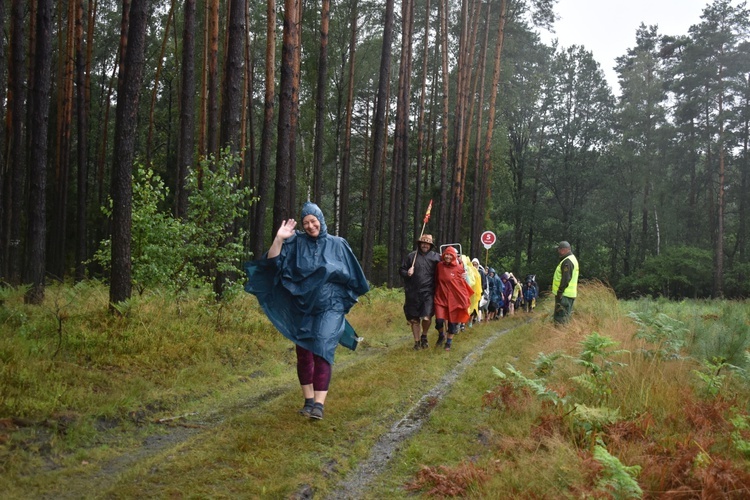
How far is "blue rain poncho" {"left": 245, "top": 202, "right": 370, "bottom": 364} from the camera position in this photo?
602cm

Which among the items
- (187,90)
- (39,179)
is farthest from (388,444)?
(187,90)

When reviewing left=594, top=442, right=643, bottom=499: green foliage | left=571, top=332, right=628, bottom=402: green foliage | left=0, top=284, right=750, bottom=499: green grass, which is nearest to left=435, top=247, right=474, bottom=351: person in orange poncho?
left=0, top=284, right=750, bottom=499: green grass

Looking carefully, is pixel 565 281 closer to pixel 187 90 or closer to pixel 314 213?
pixel 314 213

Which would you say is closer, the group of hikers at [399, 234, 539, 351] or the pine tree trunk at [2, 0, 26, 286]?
the group of hikers at [399, 234, 539, 351]

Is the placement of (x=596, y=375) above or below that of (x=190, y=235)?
below

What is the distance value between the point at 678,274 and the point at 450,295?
31.3 metres

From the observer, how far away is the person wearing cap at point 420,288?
11.4 m

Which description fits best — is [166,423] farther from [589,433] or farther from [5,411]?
[589,433]

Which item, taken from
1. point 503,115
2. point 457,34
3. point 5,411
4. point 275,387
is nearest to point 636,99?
point 503,115

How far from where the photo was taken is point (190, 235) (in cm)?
1056

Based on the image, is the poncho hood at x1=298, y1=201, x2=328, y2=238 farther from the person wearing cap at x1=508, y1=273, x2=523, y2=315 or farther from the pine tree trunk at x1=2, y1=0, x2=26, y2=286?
the person wearing cap at x1=508, y1=273, x2=523, y2=315

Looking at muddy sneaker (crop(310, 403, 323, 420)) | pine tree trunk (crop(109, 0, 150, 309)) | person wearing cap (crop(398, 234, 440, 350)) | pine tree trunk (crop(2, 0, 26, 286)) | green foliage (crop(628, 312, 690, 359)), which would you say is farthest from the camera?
pine tree trunk (crop(2, 0, 26, 286))

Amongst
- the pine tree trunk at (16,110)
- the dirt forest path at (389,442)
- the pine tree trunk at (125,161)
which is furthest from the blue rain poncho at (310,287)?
the pine tree trunk at (16,110)

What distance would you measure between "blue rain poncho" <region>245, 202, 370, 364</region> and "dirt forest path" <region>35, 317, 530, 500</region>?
0.82m
